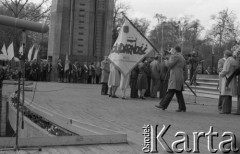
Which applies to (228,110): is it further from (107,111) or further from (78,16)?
(78,16)

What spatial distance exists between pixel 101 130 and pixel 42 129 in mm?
1266

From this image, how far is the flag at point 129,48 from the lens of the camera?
15.6 metres

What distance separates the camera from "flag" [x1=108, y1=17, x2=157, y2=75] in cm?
1563

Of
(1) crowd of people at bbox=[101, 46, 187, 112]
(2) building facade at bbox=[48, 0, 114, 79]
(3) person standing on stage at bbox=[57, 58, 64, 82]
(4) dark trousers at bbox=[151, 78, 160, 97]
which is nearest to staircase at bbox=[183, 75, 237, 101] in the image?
(4) dark trousers at bbox=[151, 78, 160, 97]

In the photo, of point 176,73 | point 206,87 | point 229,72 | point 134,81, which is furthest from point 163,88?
point 206,87

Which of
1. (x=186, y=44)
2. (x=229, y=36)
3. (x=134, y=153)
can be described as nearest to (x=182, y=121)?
(x=134, y=153)

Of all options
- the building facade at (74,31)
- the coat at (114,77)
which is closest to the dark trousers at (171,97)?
the coat at (114,77)

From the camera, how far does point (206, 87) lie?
24859 mm

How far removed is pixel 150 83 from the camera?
18.7 metres

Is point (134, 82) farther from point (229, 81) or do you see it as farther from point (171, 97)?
point (229, 81)

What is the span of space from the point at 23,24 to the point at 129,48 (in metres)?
11.3

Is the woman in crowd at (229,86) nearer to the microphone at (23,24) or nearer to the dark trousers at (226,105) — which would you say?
the dark trousers at (226,105)

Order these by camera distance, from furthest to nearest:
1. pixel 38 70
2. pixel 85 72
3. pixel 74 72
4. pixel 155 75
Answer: pixel 85 72 < pixel 38 70 < pixel 74 72 < pixel 155 75

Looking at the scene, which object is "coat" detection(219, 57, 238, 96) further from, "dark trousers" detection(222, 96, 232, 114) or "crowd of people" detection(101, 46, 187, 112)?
"crowd of people" detection(101, 46, 187, 112)
